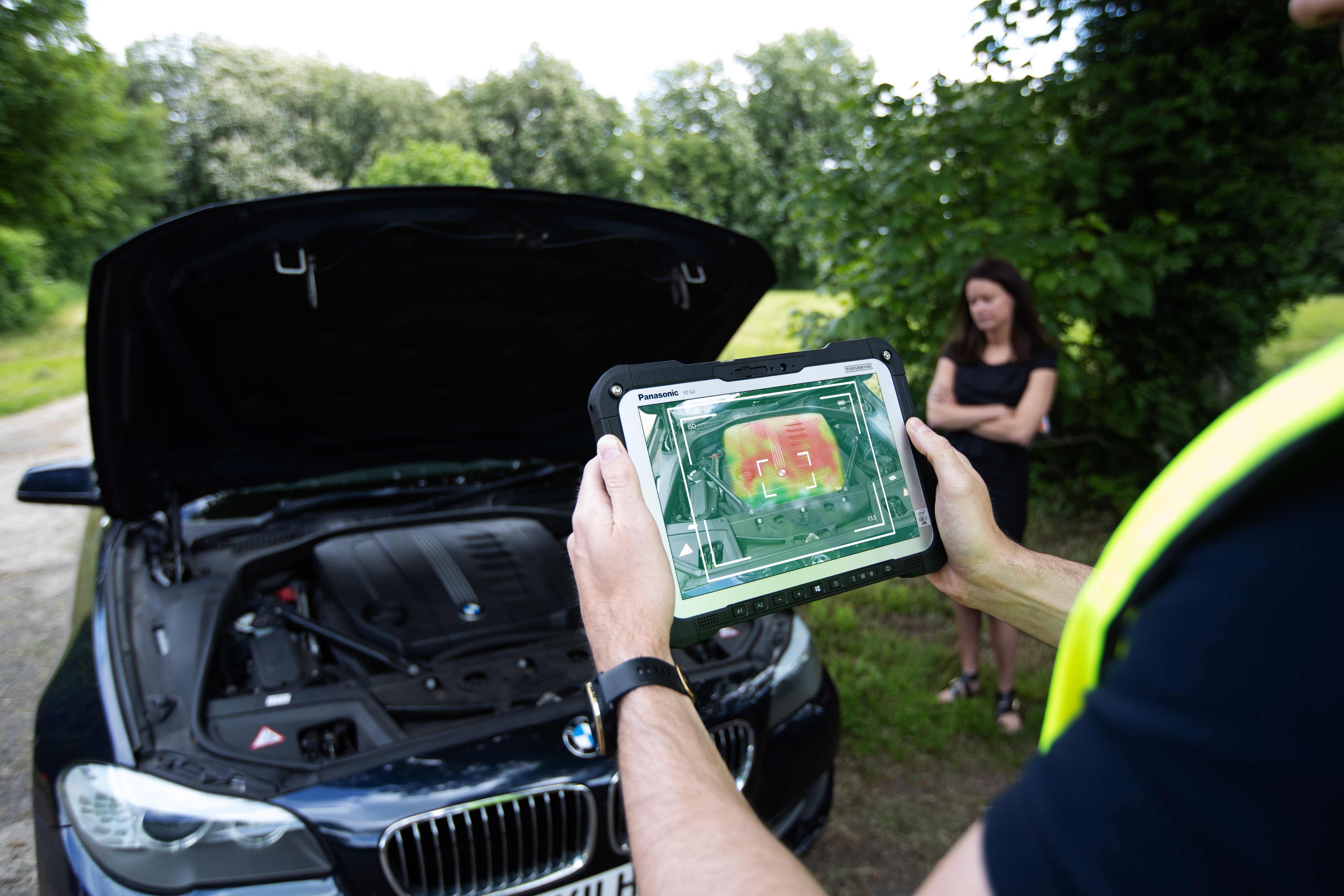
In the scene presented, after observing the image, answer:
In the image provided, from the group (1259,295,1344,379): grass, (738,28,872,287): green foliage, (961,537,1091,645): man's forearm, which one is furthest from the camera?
(738,28,872,287): green foliage

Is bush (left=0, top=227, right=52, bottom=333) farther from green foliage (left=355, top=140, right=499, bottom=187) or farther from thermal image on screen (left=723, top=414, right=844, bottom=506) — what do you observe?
thermal image on screen (left=723, top=414, right=844, bottom=506)

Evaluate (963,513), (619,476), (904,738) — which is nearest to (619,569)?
(619,476)

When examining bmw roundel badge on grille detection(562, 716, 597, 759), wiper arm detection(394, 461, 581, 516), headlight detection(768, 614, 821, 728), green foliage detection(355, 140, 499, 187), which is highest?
green foliage detection(355, 140, 499, 187)

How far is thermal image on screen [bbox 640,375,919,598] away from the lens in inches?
42.6

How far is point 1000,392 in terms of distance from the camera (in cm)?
296

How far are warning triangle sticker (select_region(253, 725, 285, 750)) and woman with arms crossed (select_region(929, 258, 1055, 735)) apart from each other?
7.84ft

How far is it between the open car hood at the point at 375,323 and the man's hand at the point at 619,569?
1.16 m

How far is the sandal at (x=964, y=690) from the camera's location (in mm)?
3242

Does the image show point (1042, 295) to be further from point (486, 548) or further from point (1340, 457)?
point (1340, 457)

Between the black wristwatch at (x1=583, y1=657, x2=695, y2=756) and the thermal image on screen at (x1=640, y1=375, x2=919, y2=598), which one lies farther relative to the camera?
the thermal image on screen at (x1=640, y1=375, x2=919, y2=598)

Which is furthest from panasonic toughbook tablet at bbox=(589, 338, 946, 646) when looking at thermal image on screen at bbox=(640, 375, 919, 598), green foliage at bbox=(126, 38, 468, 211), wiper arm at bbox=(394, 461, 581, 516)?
green foliage at bbox=(126, 38, 468, 211)

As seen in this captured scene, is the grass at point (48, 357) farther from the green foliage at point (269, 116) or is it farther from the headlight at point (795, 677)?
the headlight at point (795, 677)

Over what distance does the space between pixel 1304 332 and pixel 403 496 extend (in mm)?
9058

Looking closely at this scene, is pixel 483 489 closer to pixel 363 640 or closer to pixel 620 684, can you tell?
pixel 363 640
